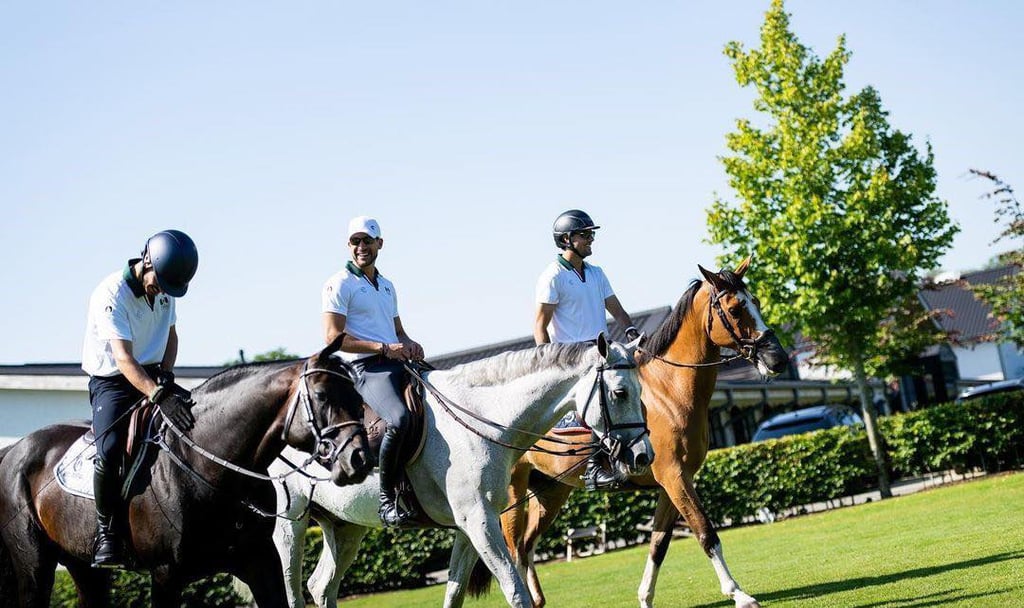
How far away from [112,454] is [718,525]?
59.8 ft

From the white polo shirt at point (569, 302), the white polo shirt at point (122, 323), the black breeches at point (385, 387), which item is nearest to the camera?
the white polo shirt at point (122, 323)

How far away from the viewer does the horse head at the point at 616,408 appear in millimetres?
7691

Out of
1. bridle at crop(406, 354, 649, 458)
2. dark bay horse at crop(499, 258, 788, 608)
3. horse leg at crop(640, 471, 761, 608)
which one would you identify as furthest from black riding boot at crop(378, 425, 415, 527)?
horse leg at crop(640, 471, 761, 608)

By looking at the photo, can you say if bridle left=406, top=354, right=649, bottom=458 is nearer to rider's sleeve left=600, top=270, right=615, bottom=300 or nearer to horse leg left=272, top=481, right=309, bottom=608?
horse leg left=272, top=481, right=309, bottom=608

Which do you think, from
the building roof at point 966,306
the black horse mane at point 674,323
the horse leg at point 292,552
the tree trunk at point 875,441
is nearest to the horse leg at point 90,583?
the horse leg at point 292,552

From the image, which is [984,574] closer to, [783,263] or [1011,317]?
[783,263]

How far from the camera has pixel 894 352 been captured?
95.5 ft

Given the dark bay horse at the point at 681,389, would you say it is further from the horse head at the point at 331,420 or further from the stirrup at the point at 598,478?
the horse head at the point at 331,420

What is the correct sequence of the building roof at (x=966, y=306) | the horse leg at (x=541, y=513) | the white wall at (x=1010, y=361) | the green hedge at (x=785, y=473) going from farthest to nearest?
the building roof at (x=966, y=306)
the white wall at (x=1010, y=361)
the green hedge at (x=785, y=473)
the horse leg at (x=541, y=513)

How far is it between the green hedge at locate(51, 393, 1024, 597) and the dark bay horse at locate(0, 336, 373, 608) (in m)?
12.7

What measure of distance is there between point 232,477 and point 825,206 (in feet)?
70.9

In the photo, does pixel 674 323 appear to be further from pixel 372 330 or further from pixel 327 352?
pixel 327 352

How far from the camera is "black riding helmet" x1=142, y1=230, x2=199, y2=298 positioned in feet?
23.1

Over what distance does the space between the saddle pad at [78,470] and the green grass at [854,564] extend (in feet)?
20.9
